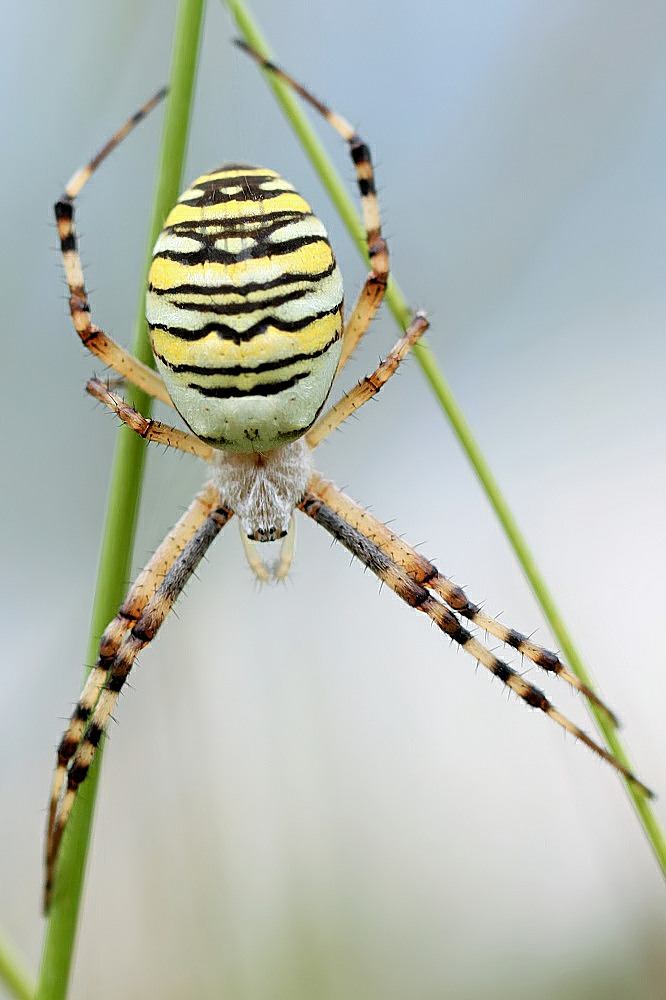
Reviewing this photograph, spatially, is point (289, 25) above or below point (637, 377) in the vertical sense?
above

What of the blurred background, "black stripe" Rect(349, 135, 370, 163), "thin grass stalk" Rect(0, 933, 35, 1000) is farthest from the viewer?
the blurred background

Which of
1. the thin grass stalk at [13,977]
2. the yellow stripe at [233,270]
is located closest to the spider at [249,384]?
the yellow stripe at [233,270]

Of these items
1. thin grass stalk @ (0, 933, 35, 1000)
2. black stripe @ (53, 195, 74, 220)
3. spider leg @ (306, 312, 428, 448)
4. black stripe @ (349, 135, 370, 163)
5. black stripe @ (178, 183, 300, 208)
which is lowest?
thin grass stalk @ (0, 933, 35, 1000)

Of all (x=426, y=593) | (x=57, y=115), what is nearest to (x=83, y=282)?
(x=426, y=593)

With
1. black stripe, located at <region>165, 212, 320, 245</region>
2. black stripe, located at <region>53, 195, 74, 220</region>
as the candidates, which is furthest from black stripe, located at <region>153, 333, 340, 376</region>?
black stripe, located at <region>53, 195, 74, 220</region>

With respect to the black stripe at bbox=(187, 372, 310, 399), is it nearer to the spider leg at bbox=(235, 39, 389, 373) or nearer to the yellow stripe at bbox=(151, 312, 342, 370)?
the yellow stripe at bbox=(151, 312, 342, 370)

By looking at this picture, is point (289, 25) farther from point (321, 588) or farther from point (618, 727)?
point (618, 727)
